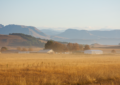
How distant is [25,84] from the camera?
47.2 ft

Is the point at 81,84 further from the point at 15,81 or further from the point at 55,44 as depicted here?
the point at 55,44

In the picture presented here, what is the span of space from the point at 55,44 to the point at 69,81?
125 m

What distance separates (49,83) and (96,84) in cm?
362

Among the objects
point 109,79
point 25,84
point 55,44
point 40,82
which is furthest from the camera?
point 55,44

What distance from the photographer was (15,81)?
15.4 metres

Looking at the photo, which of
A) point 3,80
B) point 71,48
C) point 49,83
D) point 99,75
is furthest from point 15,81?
point 71,48

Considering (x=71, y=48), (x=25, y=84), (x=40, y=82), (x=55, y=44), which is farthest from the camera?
(x=71, y=48)

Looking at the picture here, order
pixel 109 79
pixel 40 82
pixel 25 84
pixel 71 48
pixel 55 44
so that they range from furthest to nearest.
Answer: pixel 71 48, pixel 55 44, pixel 109 79, pixel 40 82, pixel 25 84

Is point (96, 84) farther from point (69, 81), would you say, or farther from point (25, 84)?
point (25, 84)

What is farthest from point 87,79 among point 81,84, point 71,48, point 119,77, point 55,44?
point 71,48

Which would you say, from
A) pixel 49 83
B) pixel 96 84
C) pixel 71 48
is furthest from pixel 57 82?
pixel 71 48

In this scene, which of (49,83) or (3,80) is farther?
(3,80)

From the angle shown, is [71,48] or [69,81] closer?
[69,81]

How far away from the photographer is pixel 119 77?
1734cm
